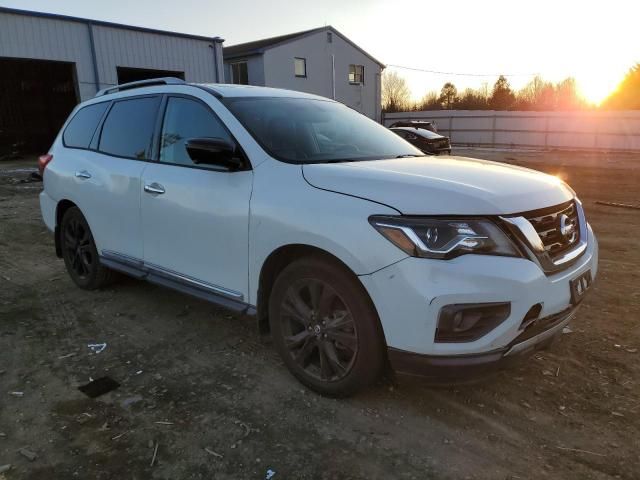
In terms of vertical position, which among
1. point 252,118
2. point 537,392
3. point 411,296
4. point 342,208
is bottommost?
point 537,392

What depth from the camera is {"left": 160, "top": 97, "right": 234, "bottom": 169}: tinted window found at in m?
3.56

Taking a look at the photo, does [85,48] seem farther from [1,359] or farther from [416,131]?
[1,359]

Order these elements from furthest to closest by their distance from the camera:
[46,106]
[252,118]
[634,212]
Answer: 1. [46,106]
2. [634,212]
3. [252,118]

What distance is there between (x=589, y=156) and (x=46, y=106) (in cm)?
2688

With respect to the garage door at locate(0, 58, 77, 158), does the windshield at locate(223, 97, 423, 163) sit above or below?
below

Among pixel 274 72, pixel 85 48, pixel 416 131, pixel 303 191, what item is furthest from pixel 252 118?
pixel 274 72

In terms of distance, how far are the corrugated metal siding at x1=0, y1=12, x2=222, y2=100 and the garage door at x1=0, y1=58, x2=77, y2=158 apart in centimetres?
471

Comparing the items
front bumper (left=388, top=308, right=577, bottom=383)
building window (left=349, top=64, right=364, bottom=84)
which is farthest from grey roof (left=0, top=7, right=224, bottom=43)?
front bumper (left=388, top=308, right=577, bottom=383)

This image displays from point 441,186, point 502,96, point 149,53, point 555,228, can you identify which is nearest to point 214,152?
point 441,186

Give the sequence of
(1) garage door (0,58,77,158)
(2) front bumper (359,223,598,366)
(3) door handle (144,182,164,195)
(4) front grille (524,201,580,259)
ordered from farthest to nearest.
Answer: (1) garage door (0,58,77,158) < (3) door handle (144,182,164,195) < (4) front grille (524,201,580,259) < (2) front bumper (359,223,598,366)

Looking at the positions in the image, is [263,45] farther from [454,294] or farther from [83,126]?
[454,294]

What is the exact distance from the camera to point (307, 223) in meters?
2.79

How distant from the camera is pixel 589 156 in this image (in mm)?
22516

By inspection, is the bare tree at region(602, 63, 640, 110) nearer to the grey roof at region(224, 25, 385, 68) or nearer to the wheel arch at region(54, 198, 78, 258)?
the grey roof at region(224, 25, 385, 68)
